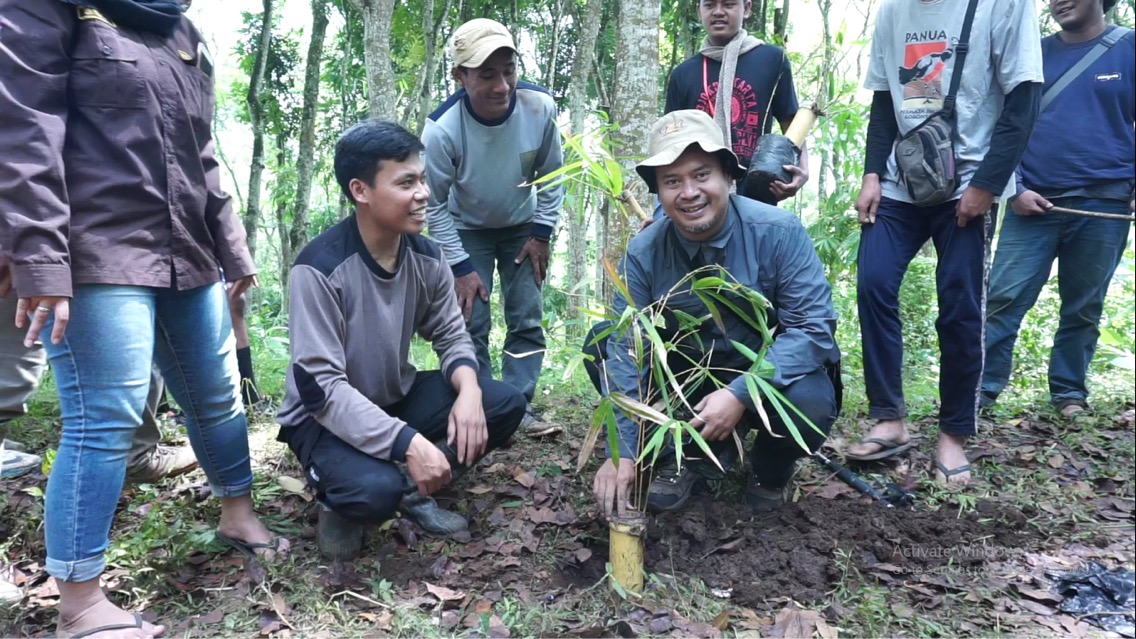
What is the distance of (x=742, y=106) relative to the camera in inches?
151

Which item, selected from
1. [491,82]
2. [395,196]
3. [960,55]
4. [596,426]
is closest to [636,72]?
[491,82]

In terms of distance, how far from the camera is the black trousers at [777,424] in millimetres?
2906

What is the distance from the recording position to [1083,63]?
3939 mm

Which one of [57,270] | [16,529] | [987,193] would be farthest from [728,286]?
[16,529]

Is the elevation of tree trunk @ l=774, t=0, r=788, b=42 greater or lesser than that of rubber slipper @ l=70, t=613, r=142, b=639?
greater

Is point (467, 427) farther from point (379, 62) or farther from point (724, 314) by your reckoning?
point (379, 62)

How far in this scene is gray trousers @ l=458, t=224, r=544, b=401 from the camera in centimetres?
426

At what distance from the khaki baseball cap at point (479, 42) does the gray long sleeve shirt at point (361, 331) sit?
40.9 inches

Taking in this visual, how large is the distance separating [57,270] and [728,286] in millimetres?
2067

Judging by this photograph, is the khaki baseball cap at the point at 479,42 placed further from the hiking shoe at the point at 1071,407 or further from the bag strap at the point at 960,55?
the hiking shoe at the point at 1071,407

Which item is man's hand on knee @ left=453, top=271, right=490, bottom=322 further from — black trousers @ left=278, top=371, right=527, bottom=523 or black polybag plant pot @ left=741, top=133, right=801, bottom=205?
black polybag plant pot @ left=741, top=133, right=801, bottom=205

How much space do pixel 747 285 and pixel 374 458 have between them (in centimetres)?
160

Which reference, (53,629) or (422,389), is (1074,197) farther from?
(53,629)

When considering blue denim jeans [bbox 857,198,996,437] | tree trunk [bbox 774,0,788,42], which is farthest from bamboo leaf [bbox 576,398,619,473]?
tree trunk [bbox 774,0,788,42]
